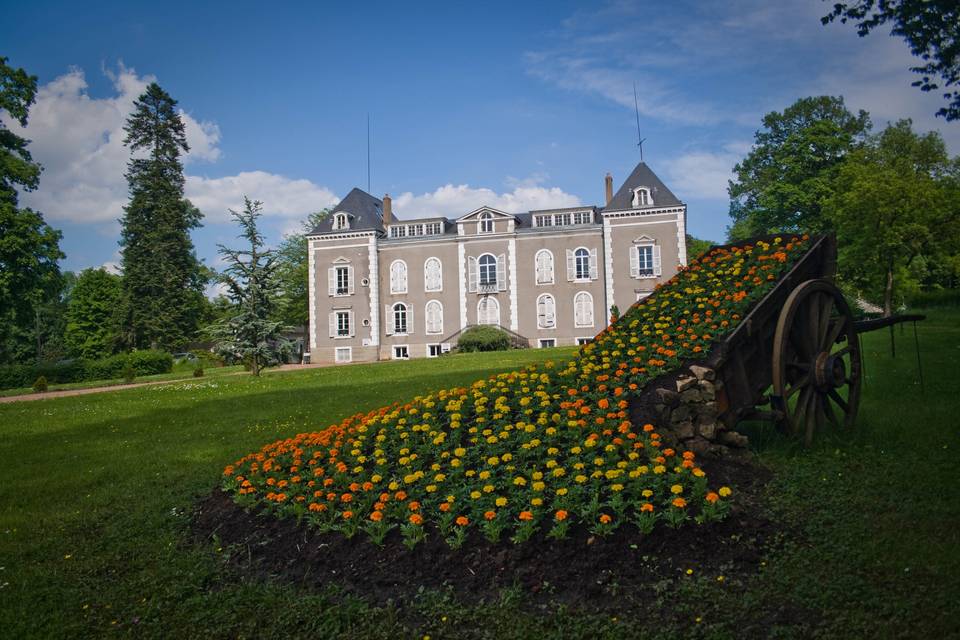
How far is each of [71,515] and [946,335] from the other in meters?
20.4

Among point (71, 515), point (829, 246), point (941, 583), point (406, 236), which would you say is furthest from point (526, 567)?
point (406, 236)

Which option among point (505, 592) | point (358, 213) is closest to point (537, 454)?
point (505, 592)

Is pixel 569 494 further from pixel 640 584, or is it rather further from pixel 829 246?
pixel 829 246

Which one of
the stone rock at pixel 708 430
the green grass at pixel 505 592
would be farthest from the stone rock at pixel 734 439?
the green grass at pixel 505 592

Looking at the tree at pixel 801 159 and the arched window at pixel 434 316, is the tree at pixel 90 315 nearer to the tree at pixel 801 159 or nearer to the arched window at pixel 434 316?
the arched window at pixel 434 316

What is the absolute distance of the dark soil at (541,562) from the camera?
4.13 meters

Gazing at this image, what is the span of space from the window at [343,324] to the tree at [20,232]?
1534 cm

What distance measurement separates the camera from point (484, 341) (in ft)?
105

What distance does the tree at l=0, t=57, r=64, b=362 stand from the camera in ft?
84.4

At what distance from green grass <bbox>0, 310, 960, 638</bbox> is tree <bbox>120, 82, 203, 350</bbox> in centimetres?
3755

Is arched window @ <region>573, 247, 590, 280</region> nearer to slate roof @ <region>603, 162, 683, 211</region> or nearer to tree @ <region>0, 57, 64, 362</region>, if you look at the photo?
slate roof @ <region>603, 162, 683, 211</region>

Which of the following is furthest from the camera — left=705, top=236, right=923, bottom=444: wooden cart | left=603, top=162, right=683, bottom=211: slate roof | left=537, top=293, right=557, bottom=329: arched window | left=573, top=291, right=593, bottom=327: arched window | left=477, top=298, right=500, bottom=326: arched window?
left=477, top=298, right=500, bottom=326: arched window

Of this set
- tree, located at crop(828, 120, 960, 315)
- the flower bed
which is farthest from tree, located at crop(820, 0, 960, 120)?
tree, located at crop(828, 120, 960, 315)

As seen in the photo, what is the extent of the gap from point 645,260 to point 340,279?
61.8ft
